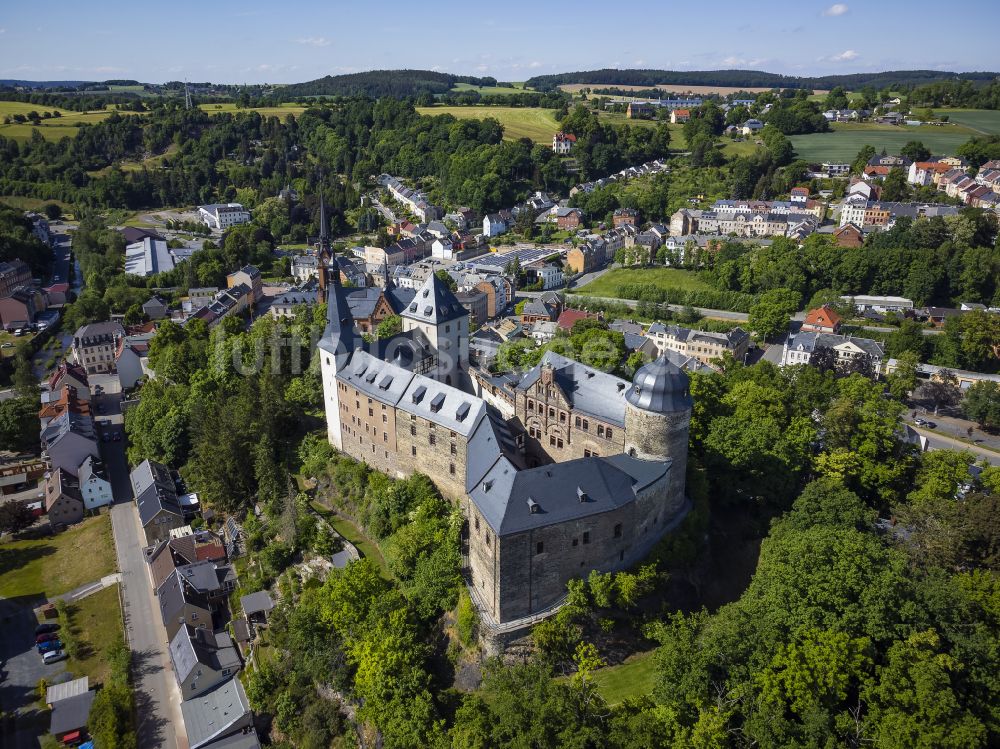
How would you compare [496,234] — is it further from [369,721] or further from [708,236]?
[369,721]

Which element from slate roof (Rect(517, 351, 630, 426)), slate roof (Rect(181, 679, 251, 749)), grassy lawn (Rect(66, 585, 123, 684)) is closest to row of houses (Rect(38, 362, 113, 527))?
grassy lawn (Rect(66, 585, 123, 684))

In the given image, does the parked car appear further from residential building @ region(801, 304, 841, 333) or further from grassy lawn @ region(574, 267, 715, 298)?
residential building @ region(801, 304, 841, 333)

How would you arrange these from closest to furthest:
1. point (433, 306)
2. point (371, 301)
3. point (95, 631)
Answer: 1. point (95, 631)
2. point (433, 306)
3. point (371, 301)

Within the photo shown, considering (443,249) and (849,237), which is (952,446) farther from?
(443,249)

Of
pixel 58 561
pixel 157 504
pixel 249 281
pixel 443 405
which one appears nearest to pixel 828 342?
pixel 443 405

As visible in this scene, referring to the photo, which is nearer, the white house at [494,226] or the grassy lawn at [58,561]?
the grassy lawn at [58,561]

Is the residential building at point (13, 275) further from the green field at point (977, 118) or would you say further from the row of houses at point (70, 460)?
the green field at point (977, 118)

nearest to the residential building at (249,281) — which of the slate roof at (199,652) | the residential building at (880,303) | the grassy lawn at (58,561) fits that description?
the grassy lawn at (58,561)
